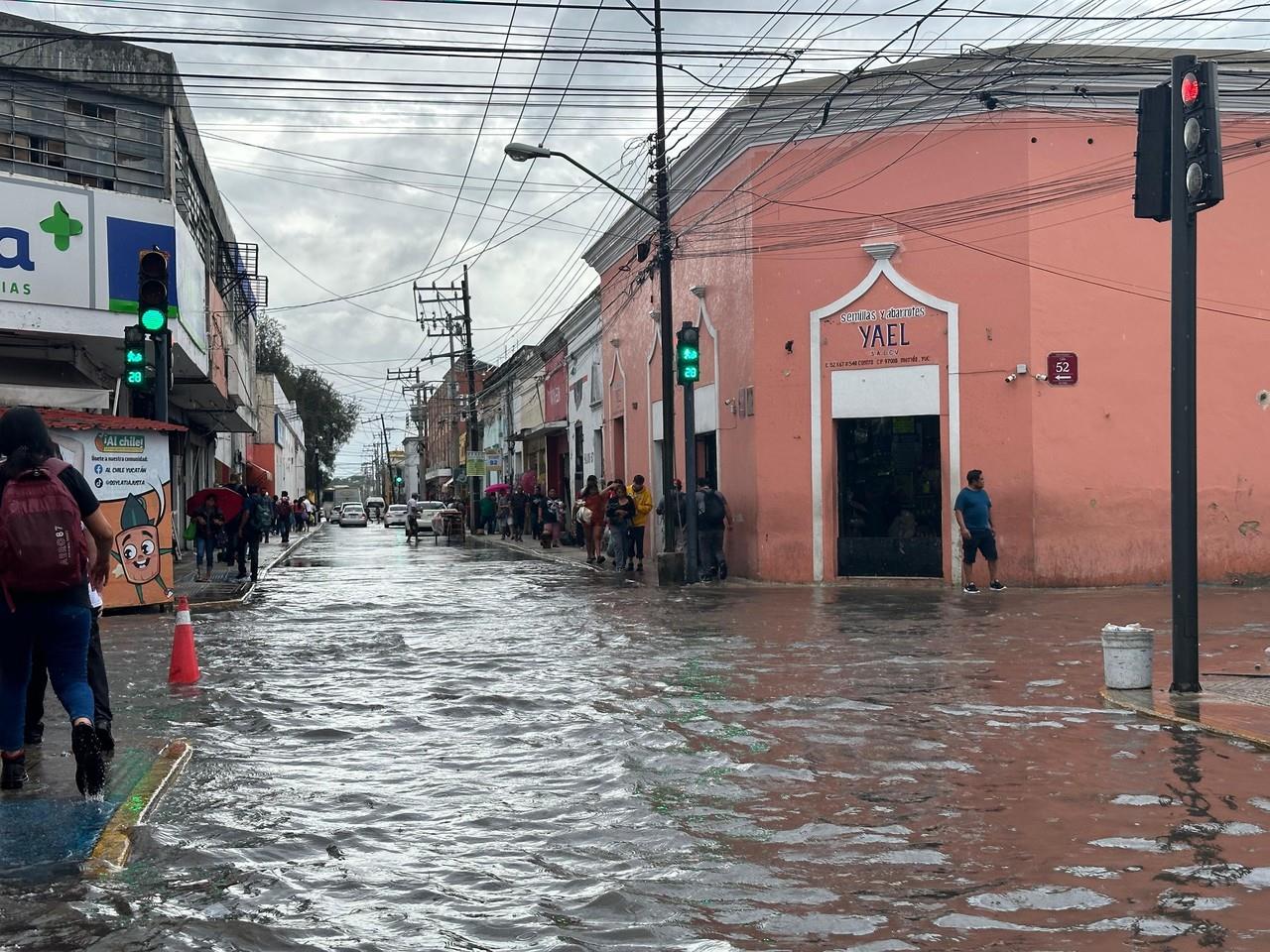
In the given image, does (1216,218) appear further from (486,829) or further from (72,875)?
(72,875)

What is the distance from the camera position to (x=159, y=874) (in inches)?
209

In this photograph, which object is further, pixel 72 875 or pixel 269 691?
pixel 269 691

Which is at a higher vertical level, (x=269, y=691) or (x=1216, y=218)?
(x=1216, y=218)

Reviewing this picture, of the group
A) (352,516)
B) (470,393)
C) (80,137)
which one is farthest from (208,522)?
(352,516)

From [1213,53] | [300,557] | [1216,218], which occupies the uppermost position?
[1213,53]

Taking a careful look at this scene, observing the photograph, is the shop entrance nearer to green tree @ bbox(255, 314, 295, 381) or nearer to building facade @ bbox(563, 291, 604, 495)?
building facade @ bbox(563, 291, 604, 495)

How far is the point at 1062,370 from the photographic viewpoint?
20125mm

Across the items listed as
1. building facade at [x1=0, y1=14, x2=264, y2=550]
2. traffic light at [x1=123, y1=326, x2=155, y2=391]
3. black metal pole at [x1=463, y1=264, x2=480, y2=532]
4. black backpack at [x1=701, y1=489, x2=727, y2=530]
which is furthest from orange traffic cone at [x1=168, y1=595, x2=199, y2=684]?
black metal pole at [x1=463, y1=264, x2=480, y2=532]

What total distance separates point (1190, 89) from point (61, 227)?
60.0 ft

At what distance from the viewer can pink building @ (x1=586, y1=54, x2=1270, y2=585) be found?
2020cm

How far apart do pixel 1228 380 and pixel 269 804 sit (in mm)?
18003

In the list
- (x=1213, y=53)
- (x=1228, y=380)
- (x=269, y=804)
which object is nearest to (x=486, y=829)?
(x=269, y=804)

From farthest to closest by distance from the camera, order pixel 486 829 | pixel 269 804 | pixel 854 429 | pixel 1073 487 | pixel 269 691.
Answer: pixel 854 429 → pixel 1073 487 → pixel 269 691 → pixel 269 804 → pixel 486 829

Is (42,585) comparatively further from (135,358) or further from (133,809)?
(135,358)
